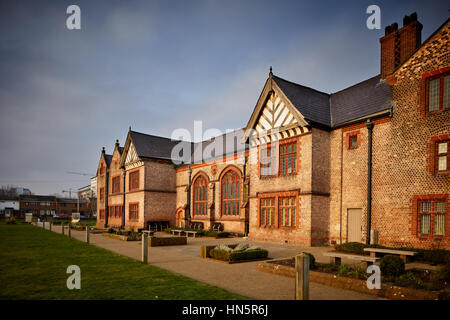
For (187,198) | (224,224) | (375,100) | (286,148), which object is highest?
(375,100)

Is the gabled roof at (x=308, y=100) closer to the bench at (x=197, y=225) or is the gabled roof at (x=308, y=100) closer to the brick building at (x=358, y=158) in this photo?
the brick building at (x=358, y=158)

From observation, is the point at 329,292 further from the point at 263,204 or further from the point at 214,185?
the point at 214,185

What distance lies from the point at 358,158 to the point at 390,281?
11327mm

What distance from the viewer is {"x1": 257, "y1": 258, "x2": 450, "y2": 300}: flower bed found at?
7.23 m

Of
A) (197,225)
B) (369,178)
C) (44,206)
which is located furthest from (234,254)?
(44,206)

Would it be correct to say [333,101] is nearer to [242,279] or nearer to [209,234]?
[209,234]

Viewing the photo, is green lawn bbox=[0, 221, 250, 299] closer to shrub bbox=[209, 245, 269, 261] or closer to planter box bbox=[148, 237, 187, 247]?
shrub bbox=[209, 245, 269, 261]

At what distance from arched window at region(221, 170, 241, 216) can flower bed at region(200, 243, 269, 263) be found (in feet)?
45.6

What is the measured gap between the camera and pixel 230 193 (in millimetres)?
28906

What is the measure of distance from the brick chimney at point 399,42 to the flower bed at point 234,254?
1334cm

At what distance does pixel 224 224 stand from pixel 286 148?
10.7 metres
